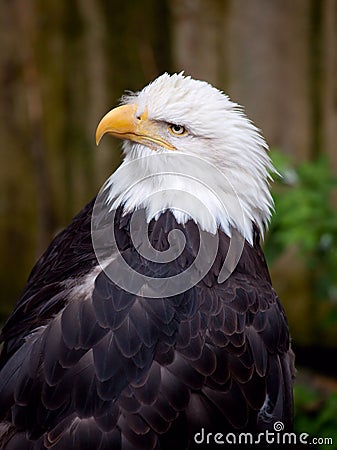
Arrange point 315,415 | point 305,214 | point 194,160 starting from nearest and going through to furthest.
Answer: point 194,160 → point 305,214 → point 315,415

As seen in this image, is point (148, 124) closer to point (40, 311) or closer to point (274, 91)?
point (40, 311)

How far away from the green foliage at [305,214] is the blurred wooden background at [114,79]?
138 cm

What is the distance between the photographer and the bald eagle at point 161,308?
2818 millimetres

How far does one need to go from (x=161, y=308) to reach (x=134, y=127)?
2.53 feet

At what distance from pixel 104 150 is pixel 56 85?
684 millimetres

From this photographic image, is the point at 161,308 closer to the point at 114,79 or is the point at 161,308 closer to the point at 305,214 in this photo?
the point at 305,214

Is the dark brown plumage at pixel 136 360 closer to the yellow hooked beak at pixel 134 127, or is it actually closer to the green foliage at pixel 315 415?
the yellow hooked beak at pixel 134 127

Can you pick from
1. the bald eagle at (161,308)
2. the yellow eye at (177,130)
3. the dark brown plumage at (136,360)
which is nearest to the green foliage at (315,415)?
the bald eagle at (161,308)

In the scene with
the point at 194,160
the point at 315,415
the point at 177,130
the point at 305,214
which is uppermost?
the point at 177,130

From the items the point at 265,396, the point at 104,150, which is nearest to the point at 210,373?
the point at 265,396

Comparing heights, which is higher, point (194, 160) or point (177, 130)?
point (177, 130)

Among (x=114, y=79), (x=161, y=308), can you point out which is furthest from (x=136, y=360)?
(x=114, y=79)

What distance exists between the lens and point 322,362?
6.12 metres

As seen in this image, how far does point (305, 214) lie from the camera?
13.9 feet
